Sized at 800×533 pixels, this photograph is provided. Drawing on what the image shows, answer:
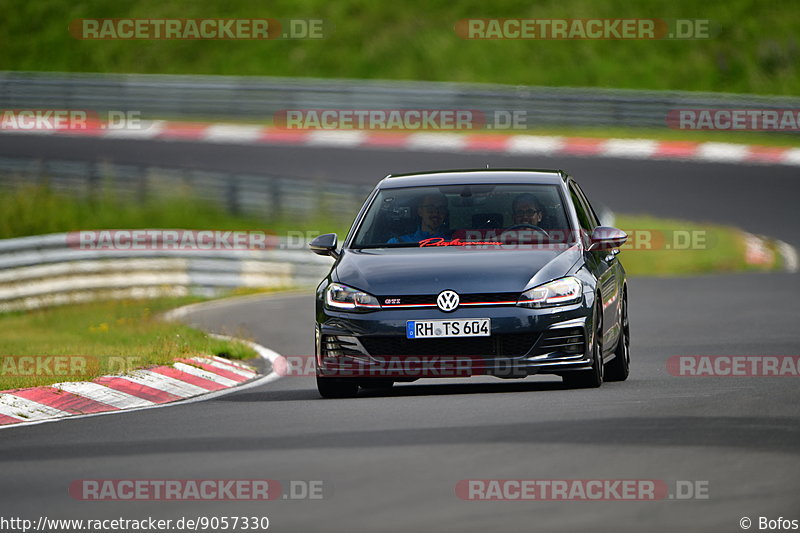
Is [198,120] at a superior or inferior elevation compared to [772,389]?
superior

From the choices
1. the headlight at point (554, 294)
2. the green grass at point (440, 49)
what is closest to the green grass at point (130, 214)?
→ the green grass at point (440, 49)

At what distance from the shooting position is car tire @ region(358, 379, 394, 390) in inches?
440

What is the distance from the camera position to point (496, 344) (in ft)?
34.9

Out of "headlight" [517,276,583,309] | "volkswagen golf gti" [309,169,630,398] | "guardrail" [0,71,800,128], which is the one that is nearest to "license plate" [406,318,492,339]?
"volkswagen golf gti" [309,169,630,398]

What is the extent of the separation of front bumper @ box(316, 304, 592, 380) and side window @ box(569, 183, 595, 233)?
1.34 m

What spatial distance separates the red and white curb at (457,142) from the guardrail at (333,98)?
0.69 meters

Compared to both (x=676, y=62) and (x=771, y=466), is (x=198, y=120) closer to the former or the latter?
(x=676, y=62)

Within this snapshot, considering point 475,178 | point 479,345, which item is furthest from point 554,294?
point 475,178

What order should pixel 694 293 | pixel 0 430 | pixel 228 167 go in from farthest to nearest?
pixel 228 167 < pixel 694 293 < pixel 0 430

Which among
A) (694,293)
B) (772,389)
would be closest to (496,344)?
(772,389)

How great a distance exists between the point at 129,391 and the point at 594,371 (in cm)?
348

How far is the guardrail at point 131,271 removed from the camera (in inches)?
818

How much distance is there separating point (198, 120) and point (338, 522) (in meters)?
33.3

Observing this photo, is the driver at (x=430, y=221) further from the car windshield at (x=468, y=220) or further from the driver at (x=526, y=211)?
the driver at (x=526, y=211)
